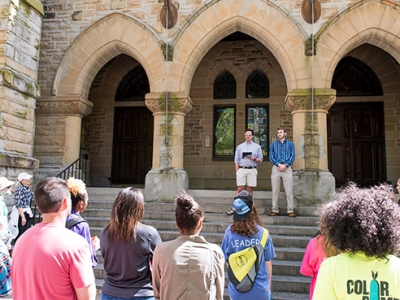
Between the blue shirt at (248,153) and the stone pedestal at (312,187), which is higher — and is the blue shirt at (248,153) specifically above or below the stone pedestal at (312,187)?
above

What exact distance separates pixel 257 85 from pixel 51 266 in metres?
10.0

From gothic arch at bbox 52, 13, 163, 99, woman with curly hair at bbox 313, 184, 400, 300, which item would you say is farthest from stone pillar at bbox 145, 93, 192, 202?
woman with curly hair at bbox 313, 184, 400, 300

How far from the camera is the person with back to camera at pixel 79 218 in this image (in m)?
2.56

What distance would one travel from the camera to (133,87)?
38.7 feet

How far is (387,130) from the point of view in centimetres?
1017

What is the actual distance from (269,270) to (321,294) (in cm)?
141

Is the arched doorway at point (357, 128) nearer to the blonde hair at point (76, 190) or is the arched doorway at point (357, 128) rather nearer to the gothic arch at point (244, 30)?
the gothic arch at point (244, 30)

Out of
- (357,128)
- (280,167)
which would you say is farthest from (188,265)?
(357,128)

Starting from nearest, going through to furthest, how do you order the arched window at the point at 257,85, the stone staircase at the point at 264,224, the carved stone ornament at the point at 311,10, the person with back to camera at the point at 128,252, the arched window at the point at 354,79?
1. the person with back to camera at the point at 128,252
2. the stone staircase at the point at 264,224
3. the carved stone ornament at the point at 311,10
4. the arched window at the point at 354,79
5. the arched window at the point at 257,85

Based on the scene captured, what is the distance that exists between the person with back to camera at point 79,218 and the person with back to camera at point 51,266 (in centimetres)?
67

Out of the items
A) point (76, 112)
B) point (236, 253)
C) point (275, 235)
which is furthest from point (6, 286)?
point (76, 112)

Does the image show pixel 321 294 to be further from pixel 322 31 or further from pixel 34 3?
pixel 34 3

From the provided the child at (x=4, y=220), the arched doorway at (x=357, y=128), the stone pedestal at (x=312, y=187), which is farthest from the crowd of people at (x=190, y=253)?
the arched doorway at (x=357, y=128)

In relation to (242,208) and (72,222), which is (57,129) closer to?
(72,222)
